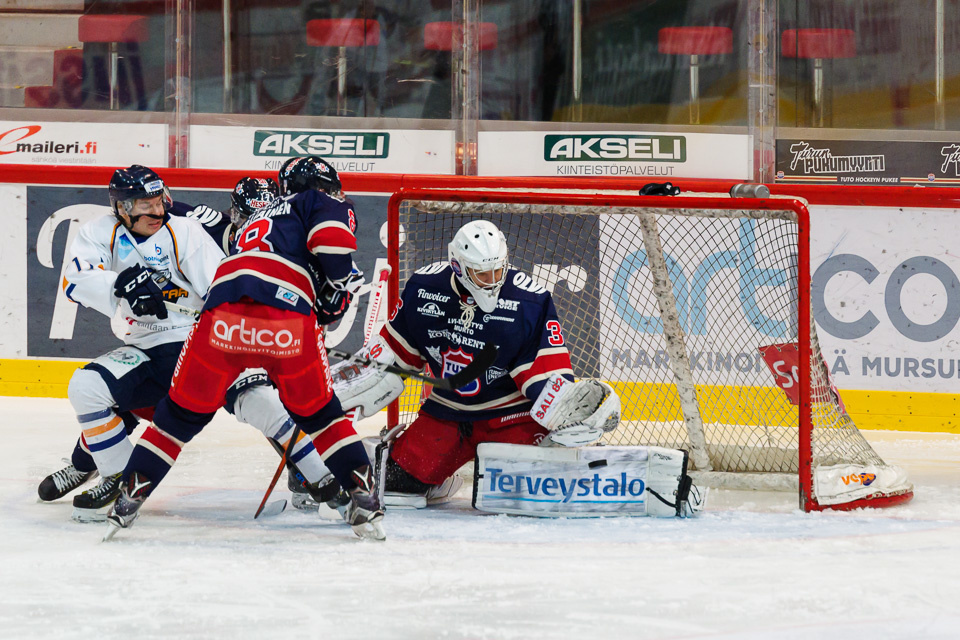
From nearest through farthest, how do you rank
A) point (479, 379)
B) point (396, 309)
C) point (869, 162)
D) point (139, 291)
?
point (139, 291)
point (479, 379)
point (396, 309)
point (869, 162)

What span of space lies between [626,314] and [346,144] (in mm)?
1952

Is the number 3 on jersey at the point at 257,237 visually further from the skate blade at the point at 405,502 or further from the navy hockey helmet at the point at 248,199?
the skate blade at the point at 405,502

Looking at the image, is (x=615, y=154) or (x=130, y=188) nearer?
(x=130, y=188)

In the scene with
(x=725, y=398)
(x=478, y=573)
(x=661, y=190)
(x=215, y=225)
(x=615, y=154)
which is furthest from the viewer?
(x=615, y=154)

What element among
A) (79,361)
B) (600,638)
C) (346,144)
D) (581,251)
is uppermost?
(346,144)

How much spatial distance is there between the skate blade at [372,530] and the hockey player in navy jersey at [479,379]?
0.45m

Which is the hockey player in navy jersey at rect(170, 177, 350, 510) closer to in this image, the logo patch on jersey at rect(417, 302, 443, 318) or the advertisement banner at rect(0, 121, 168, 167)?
the logo patch on jersey at rect(417, 302, 443, 318)

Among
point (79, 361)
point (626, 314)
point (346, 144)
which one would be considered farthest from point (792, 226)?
point (79, 361)

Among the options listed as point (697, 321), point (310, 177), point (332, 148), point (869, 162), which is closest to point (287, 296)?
point (310, 177)

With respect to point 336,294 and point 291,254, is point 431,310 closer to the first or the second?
point 336,294

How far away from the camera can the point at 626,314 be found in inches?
184

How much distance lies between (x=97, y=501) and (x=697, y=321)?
8.17ft

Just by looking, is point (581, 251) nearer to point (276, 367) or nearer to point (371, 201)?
point (371, 201)

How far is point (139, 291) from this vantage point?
317 centimetres
